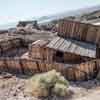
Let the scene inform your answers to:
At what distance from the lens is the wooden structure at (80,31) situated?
15.6 metres

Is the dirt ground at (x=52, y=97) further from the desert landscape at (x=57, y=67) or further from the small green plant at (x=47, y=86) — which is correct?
the small green plant at (x=47, y=86)

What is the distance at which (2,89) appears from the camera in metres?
12.5

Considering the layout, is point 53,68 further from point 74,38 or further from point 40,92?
point 74,38

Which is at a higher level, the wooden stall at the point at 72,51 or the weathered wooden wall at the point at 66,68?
the wooden stall at the point at 72,51

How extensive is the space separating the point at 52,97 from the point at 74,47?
485 centimetres

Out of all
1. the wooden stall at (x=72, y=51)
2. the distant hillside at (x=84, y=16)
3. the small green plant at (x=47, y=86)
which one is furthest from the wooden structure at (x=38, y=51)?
the distant hillside at (x=84, y=16)

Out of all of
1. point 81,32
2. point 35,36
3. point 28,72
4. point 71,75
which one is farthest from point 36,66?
point 35,36

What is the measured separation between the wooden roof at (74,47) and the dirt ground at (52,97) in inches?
88.0

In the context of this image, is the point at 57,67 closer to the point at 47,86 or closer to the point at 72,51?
the point at 72,51

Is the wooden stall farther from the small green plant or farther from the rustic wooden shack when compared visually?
the small green plant

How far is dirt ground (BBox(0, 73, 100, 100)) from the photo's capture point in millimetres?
10844

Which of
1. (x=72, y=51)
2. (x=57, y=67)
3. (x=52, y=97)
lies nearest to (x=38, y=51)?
(x=57, y=67)

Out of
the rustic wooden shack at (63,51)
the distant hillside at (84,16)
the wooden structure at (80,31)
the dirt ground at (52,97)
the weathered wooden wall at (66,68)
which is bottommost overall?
the distant hillside at (84,16)

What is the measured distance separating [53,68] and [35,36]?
21.5 ft
